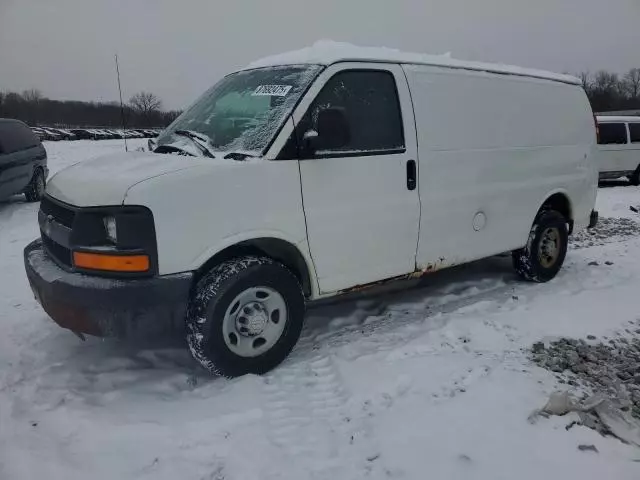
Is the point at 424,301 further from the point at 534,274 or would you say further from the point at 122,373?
the point at 122,373

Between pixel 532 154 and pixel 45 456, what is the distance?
4780 mm

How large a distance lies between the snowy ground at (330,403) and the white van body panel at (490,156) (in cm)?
68

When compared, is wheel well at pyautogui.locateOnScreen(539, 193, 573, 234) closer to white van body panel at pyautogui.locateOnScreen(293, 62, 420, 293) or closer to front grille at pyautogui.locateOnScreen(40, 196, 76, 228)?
white van body panel at pyautogui.locateOnScreen(293, 62, 420, 293)

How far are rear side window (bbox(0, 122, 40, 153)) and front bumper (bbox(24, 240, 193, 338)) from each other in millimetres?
8252

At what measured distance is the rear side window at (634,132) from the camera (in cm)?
1468

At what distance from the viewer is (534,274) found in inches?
222

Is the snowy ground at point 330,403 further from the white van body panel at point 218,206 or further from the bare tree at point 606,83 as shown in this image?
the bare tree at point 606,83

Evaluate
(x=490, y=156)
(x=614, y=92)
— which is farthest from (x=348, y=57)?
(x=614, y=92)

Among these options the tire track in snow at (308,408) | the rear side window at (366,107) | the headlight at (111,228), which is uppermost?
the rear side window at (366,107)

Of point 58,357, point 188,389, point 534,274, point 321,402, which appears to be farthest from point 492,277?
point 58,357

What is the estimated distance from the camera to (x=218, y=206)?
131 inches

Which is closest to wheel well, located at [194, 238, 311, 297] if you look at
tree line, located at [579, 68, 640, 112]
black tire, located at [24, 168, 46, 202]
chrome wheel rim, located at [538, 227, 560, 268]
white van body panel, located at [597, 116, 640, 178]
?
chrome wheel rim, located at [538, 227, 560, 268]

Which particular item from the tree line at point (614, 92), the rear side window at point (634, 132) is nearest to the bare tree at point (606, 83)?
the tree line at point (614, 92)

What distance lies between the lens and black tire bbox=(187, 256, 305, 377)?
3367 millimetres
